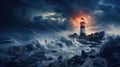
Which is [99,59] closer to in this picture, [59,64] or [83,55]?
[83,55]

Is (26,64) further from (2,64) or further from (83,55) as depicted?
(83,55)

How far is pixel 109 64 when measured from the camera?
176 m

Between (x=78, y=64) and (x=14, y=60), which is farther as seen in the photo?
(x=14, y=60)

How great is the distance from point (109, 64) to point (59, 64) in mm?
32520

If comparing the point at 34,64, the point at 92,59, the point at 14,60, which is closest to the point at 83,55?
the point at 92,59

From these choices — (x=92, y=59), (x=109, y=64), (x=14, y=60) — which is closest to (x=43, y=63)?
(x=14, y=60)

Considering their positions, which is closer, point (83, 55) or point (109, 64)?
point (109, 64)

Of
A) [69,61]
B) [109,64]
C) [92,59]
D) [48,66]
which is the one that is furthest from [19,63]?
[109,64]

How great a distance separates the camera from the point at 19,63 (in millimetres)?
195500

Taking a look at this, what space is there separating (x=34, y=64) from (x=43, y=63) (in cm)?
653

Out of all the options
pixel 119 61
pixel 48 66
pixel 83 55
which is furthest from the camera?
pixel 83 55

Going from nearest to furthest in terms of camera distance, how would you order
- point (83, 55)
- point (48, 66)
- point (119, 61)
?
1. point (119, 61)
2. point (48, 66)
3. point (83, 55)

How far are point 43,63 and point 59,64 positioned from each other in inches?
664

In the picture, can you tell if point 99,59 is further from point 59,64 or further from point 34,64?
point 34,64
